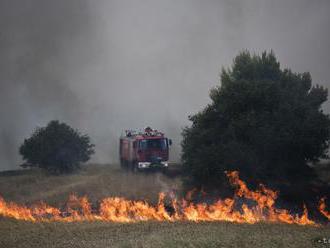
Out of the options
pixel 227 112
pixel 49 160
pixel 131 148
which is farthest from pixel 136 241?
pixel 49 160

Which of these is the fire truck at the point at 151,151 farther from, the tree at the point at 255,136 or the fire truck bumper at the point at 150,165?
the tree at the point at 255,136

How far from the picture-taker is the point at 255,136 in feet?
147

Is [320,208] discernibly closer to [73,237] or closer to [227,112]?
[227,112]

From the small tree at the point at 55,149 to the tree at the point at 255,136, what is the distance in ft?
65.1

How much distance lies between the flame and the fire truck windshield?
1120cm

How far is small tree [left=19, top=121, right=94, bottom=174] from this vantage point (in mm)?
62625

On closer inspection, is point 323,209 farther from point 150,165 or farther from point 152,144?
point 152,144

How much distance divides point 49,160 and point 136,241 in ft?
125

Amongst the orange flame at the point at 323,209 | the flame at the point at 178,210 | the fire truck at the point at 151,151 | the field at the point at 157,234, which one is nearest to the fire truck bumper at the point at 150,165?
the fire truck at the point at 151,151

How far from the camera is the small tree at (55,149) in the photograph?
62.6 m

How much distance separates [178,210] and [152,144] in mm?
16872

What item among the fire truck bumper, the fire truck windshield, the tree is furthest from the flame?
the fire truck windshield

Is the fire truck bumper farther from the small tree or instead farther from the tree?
the small tree

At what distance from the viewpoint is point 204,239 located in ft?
88.7
